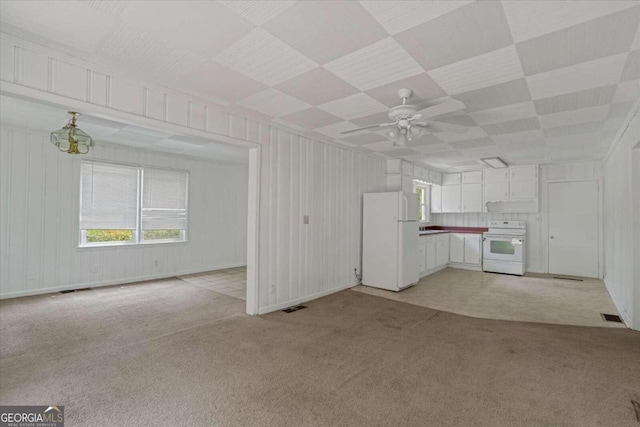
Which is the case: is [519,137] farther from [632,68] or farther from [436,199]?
[436,199]

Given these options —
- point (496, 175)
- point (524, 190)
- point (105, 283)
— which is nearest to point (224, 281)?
point (105, 283)

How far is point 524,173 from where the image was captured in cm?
683

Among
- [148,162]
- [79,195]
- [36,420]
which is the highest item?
[148,162]

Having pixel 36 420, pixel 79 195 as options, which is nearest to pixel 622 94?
pixel 36 420

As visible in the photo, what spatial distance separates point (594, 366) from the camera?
2639 millimetres

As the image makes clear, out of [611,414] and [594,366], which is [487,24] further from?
[594,366]

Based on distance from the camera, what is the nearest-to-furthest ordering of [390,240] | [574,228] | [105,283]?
[390,240], [105,283], [574,228]

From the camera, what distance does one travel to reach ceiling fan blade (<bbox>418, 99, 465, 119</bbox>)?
127 inches

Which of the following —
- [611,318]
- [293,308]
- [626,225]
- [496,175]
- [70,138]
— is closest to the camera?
[70,138]

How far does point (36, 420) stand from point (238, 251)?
561cm

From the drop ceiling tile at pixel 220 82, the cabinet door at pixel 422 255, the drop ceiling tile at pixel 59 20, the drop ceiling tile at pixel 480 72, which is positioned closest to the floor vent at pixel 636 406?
the drop ceiling tile at pixel 480 72

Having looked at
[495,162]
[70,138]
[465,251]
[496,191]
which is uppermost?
[495,162]

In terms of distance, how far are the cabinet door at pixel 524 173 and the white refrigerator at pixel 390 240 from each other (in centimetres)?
317

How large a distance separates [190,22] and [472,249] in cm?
738
